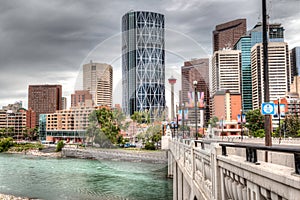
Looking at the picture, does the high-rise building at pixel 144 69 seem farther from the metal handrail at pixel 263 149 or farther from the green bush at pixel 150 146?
the metal handrail at pixel 263 149

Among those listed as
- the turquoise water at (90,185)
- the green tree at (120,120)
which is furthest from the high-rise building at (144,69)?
the turquoise water at (90,185)

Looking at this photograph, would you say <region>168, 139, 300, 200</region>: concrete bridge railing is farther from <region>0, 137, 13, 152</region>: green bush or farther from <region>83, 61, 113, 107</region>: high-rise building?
<region>0, 137, 13, 152</region>: green bush

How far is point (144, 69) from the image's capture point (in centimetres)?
9206

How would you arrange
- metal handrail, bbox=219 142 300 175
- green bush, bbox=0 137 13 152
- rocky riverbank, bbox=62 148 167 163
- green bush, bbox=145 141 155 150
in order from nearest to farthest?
metal handrail, bbox=219 142 300 175 → rocky riverbank, bbox=62 148 167 163 → green bush, bbox=145 141 155 150 → green bush, bbox=0 137 13 152

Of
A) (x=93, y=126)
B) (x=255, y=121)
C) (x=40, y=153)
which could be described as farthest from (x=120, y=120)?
(x=255, y=121)

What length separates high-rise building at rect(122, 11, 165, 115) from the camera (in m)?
90.3

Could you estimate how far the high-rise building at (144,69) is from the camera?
9031 centimetres

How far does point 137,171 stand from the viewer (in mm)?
65125

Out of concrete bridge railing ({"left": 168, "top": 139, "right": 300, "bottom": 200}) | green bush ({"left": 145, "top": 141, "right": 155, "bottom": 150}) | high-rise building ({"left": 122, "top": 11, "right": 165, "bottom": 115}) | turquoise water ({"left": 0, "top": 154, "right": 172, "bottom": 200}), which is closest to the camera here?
concrete bridge railing ({"left": 168, "top": 139, "right": 300, "bottom": 200})

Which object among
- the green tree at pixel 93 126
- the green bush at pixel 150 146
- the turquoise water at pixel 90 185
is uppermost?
the green tree at pixel 93 126

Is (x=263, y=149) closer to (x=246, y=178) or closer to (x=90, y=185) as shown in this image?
(x=246, y=178)

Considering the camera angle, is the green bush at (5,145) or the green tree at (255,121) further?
the green bush at (5,145)

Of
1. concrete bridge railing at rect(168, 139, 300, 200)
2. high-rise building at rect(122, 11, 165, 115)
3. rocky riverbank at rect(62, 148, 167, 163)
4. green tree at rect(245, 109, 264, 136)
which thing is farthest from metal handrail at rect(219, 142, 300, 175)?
green tree at rect(245, 109, 264, 136)

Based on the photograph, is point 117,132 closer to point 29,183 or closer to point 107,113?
point 107,113
